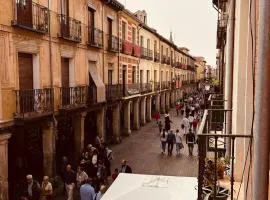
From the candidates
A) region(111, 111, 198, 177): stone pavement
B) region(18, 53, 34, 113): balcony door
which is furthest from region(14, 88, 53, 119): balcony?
region(111, 111, 198, 177): stone pavement

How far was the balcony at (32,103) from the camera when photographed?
1155cm

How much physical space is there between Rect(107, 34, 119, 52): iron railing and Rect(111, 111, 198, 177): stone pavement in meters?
6.45

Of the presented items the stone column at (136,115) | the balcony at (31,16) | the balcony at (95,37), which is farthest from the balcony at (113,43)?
the balcony at (31,16)

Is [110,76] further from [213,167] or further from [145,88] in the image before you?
[213,167]

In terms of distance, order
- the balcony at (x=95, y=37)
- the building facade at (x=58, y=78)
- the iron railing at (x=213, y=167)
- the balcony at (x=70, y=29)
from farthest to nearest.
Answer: the balcony at (x=95, y=37) → the balcony at (x=70, y=29) → the building facade at (x=58, y=78) → the iron railing at (x=213, y=167)

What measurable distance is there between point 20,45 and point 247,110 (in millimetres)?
9661

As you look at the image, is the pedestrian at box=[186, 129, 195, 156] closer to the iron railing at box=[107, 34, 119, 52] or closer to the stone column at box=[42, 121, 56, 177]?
the iron railing at box=[107, 34, 119, 52]

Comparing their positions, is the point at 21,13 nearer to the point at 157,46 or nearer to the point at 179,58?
the point at 157,46

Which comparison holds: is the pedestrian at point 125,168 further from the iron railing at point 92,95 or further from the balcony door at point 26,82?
the iron railing at point 92,95

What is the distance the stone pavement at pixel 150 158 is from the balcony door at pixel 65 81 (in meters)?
4.41

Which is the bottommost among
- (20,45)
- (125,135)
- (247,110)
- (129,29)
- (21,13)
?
(125,135)

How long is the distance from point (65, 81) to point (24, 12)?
182 inches

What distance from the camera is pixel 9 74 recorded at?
11297mm

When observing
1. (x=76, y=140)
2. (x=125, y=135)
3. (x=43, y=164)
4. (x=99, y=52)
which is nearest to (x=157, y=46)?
(x=125, y=135)
